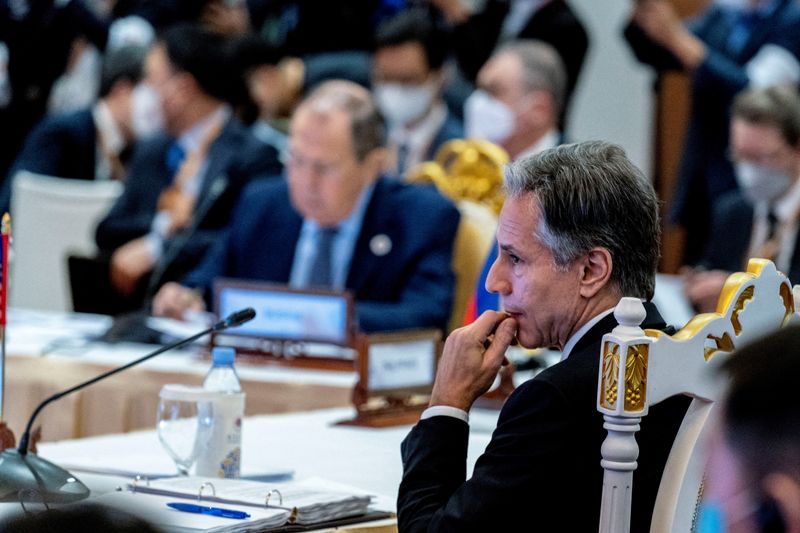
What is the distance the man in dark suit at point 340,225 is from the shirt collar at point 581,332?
217 centimetres

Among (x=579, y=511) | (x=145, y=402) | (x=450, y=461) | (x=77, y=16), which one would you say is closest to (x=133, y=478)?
(x=450, y=461)

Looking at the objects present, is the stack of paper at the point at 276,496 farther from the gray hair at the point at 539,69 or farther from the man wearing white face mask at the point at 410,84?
the man wearing white face mask at the point at 410,84

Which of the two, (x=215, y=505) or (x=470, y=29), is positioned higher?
(x=470, y=29)

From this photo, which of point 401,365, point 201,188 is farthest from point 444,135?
point 401,365

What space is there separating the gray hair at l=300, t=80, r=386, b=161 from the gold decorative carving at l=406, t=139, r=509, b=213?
264 millimetres

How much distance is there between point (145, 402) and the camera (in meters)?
3.28

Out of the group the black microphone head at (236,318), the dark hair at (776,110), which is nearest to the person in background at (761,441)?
the black microphone head at (236,318)

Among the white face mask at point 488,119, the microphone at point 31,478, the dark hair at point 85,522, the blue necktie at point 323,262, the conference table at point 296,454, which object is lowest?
the conference table at point 296,454

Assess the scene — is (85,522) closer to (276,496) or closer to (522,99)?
(276,496)

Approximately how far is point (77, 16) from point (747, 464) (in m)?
7.63

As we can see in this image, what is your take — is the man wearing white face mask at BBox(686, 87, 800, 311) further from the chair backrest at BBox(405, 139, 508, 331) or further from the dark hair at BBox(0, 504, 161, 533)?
the dark hair at BBox(0, 504, 161, 533)

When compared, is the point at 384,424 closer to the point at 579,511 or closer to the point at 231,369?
the point at 231,369

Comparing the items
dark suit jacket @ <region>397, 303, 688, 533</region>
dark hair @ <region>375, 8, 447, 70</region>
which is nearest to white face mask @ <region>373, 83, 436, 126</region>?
dark hair @ <region>375, 8, 447, 70</region>

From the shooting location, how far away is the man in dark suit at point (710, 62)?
5.40 metres
